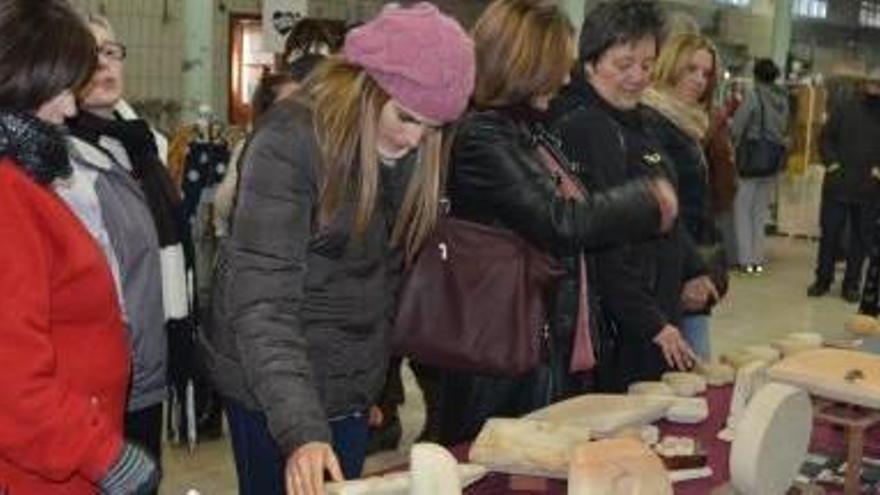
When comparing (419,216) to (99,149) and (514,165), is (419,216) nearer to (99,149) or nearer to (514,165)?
(514,165)

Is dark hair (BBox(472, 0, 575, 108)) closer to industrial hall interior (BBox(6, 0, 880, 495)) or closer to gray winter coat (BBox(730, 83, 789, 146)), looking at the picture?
industrial hall interior (BBox(6, 0, 880, 495))

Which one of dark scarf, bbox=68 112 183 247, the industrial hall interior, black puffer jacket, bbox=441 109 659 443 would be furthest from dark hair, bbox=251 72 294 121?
black puffer jacket, bbox=441 109 659 443

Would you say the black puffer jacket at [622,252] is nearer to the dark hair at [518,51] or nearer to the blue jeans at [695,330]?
the dark hair at [518,51]

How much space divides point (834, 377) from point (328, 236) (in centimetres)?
81

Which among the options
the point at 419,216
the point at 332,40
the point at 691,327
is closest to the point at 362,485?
the point at 419,216

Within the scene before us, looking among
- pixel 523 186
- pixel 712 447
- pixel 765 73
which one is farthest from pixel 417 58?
pixel 765 73

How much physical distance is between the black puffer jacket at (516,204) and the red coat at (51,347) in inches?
26.1

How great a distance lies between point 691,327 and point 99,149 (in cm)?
161

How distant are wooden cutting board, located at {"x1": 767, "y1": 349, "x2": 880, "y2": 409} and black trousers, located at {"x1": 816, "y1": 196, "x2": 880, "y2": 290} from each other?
18.2 ft

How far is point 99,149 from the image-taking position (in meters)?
2.13

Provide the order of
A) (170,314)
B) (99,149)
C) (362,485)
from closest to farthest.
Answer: (362,485) < (99,149) < (170,314)

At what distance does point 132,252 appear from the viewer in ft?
6.63

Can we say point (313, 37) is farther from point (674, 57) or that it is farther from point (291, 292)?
point (291, 292)

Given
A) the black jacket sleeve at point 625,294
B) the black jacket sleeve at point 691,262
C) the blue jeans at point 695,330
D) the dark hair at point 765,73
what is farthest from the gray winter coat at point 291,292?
the dark hair at point 765,73
